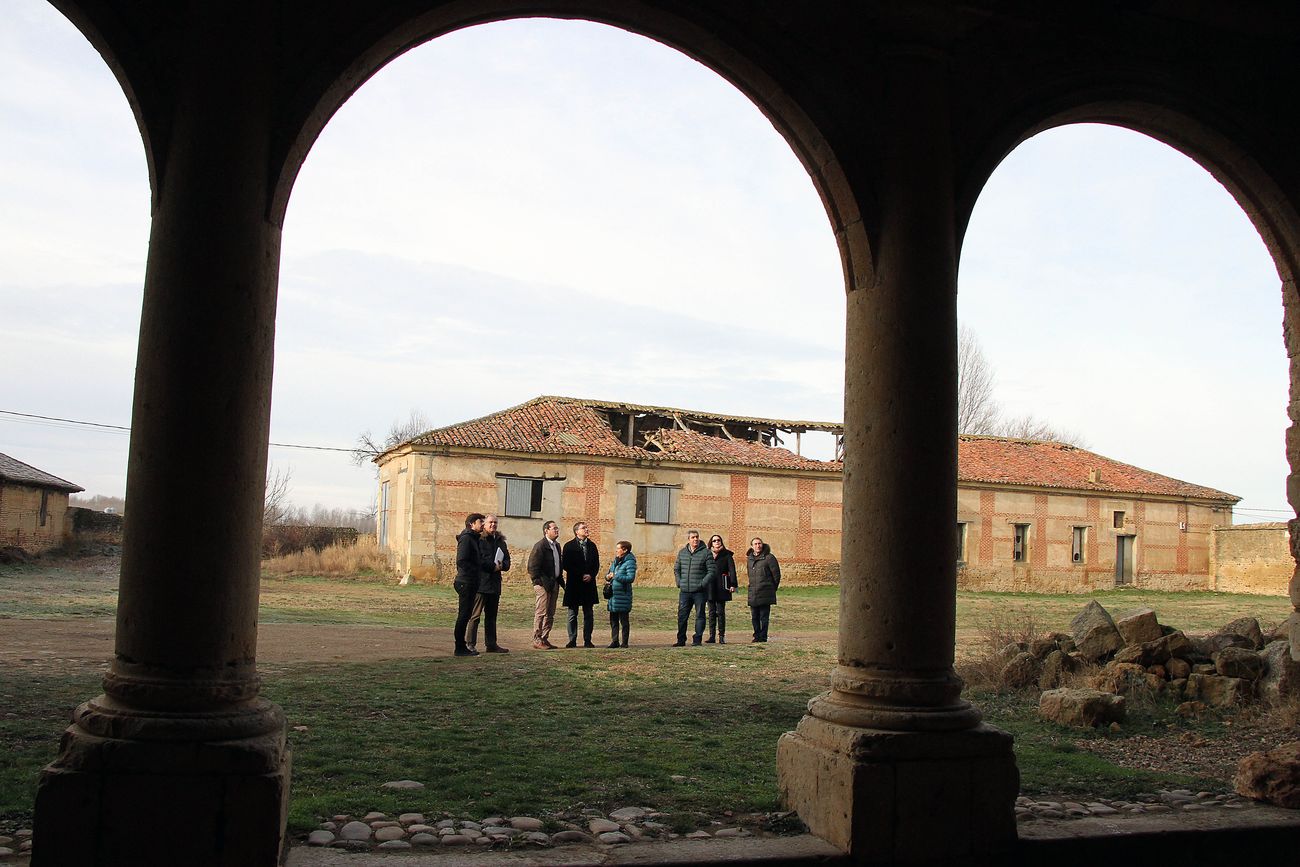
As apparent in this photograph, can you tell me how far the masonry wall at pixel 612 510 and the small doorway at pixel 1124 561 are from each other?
10163 mm

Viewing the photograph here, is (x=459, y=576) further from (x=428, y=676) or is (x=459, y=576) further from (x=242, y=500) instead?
(x=242, y=500)

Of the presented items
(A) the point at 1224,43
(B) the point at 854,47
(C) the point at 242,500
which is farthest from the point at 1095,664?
(C) the point at 242,500

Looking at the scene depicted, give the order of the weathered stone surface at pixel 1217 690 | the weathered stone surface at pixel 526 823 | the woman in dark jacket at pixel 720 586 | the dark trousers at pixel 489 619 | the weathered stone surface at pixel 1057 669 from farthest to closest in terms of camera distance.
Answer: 1. the woman in dark jacket at pixel 720 586
2. the dark trousers at pixel 489 619
3. the weathered stone surface at pixel 1057 669
4. the weathered stone surface at pixel 1217 690
5. the weathered stone surface at pixel 526 823

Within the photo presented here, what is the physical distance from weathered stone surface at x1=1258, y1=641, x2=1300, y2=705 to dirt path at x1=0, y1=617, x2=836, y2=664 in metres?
6.47

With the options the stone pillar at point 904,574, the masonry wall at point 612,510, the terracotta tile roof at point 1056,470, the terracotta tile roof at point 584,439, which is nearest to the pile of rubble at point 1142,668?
the stone pillar at point 904,574

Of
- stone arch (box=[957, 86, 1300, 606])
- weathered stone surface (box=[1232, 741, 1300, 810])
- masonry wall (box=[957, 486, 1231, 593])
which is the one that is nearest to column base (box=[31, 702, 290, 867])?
stone arch (box=[957, 86, 1300, 606])

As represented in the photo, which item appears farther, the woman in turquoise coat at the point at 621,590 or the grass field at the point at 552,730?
the woman in turquoise coat at the point at 621,590

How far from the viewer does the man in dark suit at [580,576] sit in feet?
40.8

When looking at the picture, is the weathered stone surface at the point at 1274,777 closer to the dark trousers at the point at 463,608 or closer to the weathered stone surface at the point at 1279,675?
the weathered stone surface at the point at 1279,675

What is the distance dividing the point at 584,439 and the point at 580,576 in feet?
55.0

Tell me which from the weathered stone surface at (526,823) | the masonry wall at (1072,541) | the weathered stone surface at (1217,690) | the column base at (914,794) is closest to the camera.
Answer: the column base at (914,794)

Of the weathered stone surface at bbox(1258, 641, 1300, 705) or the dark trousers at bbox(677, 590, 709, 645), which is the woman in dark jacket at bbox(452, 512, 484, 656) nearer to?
the dark trousers at bbox(677, 590, 709, 645)

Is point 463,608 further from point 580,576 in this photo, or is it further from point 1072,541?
point 1072,541

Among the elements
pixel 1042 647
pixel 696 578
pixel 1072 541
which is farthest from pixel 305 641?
pixel 1072 541
